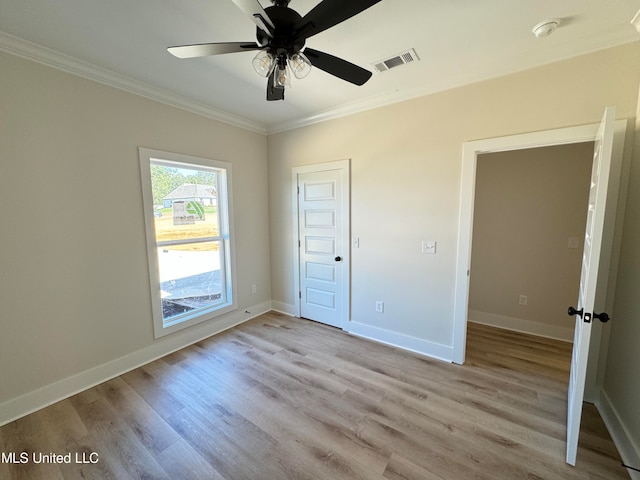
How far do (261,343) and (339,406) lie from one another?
1.27m

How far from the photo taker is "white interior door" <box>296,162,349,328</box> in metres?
3.11

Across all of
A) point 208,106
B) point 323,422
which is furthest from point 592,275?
point 208,106

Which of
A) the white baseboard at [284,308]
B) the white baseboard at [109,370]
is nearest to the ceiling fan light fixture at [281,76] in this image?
the white baseboard at [109,370]

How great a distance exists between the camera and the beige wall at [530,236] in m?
2.79

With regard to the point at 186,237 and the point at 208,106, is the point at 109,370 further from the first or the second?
the point at 208,106

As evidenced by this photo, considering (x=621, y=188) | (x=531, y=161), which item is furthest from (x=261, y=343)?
(x=531, y=161)

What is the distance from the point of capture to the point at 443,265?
2480 mm

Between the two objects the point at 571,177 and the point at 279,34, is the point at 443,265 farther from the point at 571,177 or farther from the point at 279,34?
the point at 279,34

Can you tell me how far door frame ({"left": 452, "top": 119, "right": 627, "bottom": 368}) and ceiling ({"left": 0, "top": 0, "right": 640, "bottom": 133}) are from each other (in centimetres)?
55

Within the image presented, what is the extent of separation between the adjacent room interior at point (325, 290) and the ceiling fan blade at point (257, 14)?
517mm

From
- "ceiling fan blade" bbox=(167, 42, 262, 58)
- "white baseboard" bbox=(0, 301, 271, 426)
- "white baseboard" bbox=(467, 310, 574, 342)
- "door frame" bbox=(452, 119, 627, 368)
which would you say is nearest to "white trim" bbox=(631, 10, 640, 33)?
"door frame" bbox=(452, 119, 627, 368)

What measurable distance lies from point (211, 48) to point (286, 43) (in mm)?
428

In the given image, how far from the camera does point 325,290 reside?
3.38 metres

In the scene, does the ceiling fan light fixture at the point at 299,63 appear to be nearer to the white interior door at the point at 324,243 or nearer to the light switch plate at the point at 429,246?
the white interior door at the point at 324,243
